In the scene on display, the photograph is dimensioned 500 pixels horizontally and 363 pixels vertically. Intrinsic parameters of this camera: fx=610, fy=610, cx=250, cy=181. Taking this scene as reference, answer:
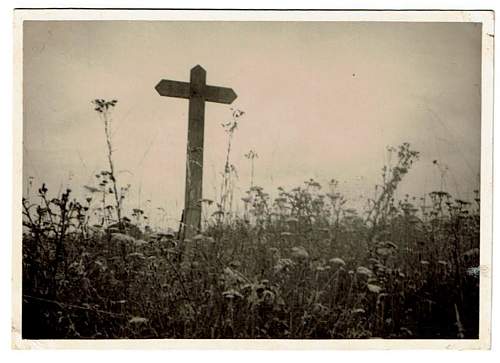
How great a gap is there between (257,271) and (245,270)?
0.19 ft

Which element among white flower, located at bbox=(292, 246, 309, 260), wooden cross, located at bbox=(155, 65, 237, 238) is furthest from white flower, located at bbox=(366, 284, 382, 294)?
wooden cross, located at bbox=(155, 65, 237, 238)

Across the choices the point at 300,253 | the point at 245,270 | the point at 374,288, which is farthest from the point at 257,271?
the point at 374,288

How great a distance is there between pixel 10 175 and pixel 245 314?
1.32m

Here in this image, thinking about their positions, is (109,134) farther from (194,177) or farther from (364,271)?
(364,271)

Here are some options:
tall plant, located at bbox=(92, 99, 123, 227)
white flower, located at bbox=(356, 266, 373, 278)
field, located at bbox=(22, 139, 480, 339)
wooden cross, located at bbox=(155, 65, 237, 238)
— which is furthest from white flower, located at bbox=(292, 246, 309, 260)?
tall plant, located at bbox=(92, 99, 123, 227)

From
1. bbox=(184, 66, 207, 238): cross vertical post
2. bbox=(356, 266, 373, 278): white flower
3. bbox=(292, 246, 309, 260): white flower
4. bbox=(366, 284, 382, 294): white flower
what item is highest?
bbox=(184, 66, 207, 238): cross vertical post

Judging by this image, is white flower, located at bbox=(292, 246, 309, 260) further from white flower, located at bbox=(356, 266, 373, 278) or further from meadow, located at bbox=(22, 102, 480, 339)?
white flower, located at bbox=(356, 266, 373, 278)

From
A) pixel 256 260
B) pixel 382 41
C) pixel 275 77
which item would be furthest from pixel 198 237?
pixel 382 41

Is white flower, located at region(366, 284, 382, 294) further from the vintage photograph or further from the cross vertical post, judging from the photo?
the cross vertical post

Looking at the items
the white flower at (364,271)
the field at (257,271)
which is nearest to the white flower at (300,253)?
the field at (257,271)

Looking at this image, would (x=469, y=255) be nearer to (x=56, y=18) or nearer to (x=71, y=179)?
(x=71, y=179)

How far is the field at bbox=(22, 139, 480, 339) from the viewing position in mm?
2980

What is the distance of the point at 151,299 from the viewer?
299cm

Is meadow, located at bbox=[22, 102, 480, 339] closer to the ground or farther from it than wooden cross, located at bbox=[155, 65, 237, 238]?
closer to the ground
